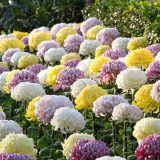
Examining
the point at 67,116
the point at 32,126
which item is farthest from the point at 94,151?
the point at 32,126

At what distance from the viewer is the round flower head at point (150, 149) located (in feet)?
10.1

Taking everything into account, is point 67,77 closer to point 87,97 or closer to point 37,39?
point 87,97

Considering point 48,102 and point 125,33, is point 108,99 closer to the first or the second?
point 48,102

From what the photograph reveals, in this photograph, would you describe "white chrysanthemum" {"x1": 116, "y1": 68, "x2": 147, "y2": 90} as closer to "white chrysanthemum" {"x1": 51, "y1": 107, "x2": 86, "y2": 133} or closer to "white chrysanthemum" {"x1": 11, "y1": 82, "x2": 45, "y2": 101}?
"white chrysanthemum" {"x1": 11, "y1": 82, "x2": 45, "y2": 101}

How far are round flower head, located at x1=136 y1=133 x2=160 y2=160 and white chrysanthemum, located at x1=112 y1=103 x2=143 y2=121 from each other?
858 mm

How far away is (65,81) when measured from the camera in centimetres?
539

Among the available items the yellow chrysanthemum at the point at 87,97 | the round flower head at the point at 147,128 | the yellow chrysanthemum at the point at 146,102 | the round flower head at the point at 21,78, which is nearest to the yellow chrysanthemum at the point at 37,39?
the round flower head at the point at 21,78

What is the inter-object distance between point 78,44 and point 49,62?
0.66 metres

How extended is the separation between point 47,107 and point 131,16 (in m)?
4.32

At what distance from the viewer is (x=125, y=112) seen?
403cm

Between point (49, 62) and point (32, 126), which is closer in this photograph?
point (32, 126)

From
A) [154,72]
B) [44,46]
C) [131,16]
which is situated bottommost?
[44,46]

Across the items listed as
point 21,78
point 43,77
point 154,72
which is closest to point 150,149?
point 154,72

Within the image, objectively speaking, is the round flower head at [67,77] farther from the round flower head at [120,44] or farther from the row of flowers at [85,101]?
the round flower head at [120,44]
